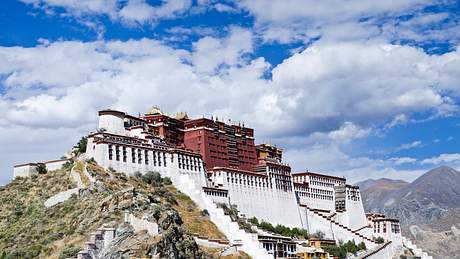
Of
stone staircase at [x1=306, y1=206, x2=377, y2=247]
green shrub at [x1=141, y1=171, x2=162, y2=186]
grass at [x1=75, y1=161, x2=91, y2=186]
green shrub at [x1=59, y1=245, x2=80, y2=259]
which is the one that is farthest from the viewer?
stone staircase at [x1=306, y1=206, x2=377, y2=247]

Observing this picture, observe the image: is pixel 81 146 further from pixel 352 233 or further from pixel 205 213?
pixel 352 233

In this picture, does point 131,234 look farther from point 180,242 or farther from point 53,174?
point 53,174

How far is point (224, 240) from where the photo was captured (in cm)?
7962

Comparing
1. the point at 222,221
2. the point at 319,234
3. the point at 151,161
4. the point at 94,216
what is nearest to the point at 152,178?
the point at 151,161

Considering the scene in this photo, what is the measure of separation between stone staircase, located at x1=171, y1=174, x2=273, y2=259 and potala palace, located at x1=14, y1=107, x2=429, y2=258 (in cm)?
12

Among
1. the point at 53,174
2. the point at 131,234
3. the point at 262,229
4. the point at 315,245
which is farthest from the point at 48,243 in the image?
the point at 315,245

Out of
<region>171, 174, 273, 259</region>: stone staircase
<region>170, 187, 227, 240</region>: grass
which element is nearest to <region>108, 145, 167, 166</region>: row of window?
<region>171, 174, 273, 259</region>: stone staircase

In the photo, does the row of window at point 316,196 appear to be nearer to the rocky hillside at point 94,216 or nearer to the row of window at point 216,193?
the row of window at point 216,193

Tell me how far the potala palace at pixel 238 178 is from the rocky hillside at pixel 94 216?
2.34m

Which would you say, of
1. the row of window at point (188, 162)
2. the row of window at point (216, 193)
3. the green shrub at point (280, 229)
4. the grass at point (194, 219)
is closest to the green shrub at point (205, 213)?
the grass at point (194, 219)

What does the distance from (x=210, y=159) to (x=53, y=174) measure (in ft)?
75.5

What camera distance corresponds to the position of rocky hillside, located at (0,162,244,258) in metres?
60.9

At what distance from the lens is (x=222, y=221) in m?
83.9

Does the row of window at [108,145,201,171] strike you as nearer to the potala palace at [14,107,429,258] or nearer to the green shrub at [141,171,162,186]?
the potala palace at [14,107,429,258]
